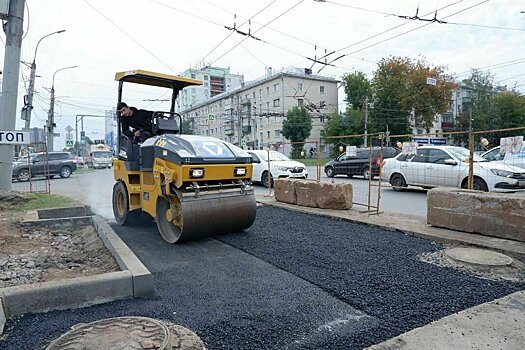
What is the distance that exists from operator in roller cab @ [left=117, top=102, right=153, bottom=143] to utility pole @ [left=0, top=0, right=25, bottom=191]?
4.83 metres

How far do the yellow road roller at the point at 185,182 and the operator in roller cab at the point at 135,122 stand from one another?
0.42 ft

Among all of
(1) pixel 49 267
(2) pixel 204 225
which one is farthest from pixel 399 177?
(1) pixel 49 267

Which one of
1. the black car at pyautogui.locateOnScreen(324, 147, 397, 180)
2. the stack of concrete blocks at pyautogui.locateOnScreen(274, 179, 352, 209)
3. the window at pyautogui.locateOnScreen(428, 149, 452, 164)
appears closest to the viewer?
the stack of concrete blocks at pyautogui.locateOnScreen(274, 179, 352, 209)

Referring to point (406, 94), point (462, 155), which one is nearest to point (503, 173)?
point (462, 155)

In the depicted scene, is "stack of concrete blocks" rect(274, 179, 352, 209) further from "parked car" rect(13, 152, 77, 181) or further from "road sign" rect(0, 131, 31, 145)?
"parked car" rect(13, 152, 77, 181)

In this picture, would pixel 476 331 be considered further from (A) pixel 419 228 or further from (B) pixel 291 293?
(A) pixel 419 228

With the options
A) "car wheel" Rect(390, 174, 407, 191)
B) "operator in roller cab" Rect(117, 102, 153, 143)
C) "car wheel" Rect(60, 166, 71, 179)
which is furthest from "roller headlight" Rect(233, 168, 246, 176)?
"car wheel" Rect(60, 166, 71, 179)

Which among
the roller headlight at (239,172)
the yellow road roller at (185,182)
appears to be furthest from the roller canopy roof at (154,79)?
the roller headlight at (239,172)

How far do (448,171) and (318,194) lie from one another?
5.32 meters

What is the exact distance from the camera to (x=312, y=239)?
6.06 m

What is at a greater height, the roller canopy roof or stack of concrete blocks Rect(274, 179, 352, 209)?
the roller canopy roof

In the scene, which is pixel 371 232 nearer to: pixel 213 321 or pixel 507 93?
pixel 213 321

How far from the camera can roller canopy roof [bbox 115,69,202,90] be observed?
672 cm

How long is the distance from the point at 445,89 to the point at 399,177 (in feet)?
116
